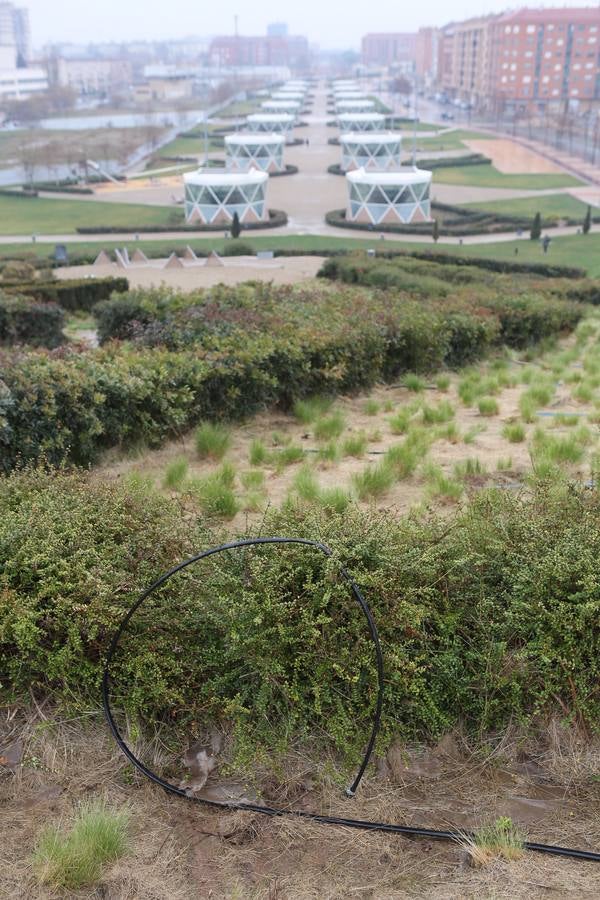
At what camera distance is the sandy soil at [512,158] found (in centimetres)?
6656

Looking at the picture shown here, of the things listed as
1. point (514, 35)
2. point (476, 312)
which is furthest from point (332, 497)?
point (514, 35)

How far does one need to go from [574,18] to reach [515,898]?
12129 centimetres

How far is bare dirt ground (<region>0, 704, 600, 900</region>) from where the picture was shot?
342cm

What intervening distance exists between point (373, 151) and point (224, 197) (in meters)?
20.6

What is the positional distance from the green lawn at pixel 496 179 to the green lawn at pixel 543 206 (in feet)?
14.5

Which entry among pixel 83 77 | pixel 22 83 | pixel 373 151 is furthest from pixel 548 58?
pixel 83 77

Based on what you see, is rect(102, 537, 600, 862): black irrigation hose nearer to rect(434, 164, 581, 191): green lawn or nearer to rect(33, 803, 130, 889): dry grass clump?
rect(33, 803, 130, 889): dry grass clump

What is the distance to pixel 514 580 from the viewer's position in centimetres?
420

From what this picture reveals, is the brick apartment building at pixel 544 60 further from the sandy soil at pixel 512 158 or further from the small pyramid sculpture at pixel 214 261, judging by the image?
the small pyramid sculpture at pixel 214 261

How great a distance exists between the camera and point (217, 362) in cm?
903

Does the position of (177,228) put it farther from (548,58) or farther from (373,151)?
(548,58)

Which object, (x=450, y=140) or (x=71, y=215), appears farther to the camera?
(x=450, y=140)

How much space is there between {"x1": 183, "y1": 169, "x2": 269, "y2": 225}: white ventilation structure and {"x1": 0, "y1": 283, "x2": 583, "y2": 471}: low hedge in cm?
3428

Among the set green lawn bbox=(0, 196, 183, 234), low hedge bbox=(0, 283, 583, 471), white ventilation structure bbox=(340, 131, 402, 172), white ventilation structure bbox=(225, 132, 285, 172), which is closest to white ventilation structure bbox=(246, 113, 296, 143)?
white ventilation structure bbox=(225, 132, 285, 172)
